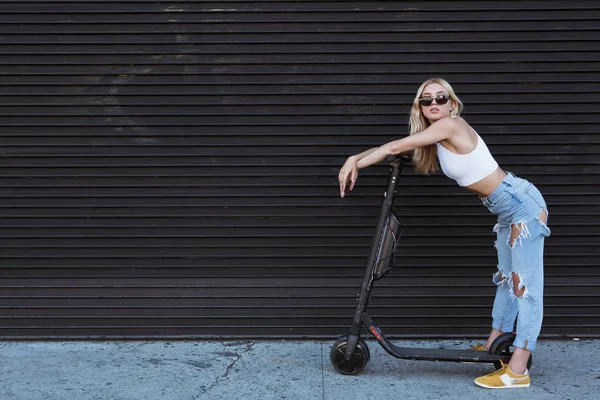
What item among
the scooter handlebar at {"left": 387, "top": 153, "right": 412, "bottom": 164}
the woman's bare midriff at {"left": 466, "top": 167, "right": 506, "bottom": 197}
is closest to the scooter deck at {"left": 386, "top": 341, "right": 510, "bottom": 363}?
the woman's bare midriff at {"left": 466, "top": 167, "right": 506, "bottom": 197}

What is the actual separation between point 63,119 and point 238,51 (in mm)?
1258

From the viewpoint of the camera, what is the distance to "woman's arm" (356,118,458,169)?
14.1 ft

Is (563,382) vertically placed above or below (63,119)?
below

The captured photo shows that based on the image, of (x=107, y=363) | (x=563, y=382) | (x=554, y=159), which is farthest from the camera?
(x=554, y=159)

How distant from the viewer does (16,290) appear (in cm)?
535

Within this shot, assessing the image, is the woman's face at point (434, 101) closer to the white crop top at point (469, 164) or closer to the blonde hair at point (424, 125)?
the blonde hair at point (424, 125)

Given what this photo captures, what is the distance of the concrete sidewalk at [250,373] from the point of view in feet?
14.6

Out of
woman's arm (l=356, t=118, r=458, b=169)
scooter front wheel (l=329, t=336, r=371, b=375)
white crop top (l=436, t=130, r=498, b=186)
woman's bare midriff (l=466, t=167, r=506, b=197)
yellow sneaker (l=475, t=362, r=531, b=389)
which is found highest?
woman's arm (l=356, t=118, r=458, b=169)

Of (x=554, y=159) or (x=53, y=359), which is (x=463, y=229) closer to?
(x=554, y=159)

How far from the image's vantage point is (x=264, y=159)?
5.29 meters

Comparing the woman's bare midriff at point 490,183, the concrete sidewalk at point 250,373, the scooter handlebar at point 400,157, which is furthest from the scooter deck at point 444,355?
the scooter handlebar at point 400,157

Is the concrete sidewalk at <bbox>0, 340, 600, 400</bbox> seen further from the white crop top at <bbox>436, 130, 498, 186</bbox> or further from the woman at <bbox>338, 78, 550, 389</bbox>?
the white crop top at <bbox>436, 130, 498, 186</bbox>

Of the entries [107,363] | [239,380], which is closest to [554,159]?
[239,380]

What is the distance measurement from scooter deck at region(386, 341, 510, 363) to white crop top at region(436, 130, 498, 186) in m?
1.00
